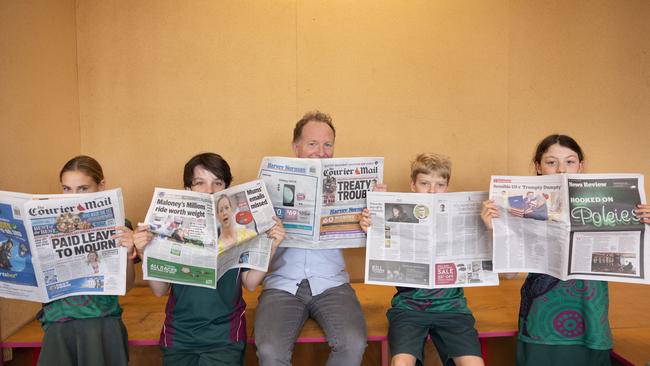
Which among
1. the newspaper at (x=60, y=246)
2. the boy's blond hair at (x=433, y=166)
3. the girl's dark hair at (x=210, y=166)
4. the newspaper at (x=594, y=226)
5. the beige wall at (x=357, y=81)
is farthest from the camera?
the beige wall at (x=357, y=81)

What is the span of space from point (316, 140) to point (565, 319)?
1.36 m

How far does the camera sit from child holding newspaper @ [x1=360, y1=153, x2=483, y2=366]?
219cm

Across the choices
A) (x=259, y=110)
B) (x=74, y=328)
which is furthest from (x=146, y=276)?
(x=259, y=110)

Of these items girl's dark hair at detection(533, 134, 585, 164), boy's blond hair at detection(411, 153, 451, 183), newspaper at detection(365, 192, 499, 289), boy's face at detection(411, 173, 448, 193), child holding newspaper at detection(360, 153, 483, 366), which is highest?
girl's dark hair at detection(533, 134, 585, 164)

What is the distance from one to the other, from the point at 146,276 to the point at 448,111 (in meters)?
2.28

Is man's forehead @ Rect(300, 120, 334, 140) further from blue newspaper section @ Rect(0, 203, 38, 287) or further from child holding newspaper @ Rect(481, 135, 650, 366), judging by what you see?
blue newspaper section @ Rect(0, 203, 38, 287)

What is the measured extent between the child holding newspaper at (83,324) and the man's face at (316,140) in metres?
0.92

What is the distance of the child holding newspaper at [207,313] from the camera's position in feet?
7.07

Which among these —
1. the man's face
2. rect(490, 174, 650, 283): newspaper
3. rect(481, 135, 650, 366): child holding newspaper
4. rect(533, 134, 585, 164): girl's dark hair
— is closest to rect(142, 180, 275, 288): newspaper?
the man's face

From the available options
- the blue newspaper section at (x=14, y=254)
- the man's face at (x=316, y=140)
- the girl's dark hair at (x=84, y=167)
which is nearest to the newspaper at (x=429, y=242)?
the man's face at (x=316, y=140)

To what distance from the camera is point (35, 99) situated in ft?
8.86

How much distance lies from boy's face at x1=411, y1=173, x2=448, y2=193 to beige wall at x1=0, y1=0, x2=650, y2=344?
1.12m

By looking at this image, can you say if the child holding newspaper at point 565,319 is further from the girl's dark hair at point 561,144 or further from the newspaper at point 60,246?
the newspaper at point 60,246

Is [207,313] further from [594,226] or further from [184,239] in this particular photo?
[594,226]
